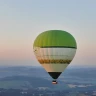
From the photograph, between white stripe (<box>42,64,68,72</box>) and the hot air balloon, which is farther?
white stripe (<box>42,64,68,72</box>)

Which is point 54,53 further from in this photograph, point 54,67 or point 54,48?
point 54,67

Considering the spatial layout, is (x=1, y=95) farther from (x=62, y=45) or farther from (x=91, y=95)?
(x=62, y=45)

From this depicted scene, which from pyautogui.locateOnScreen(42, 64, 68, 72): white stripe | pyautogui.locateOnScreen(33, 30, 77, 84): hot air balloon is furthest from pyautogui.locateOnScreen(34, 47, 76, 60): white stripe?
pyautogui.locateOnScreen(42, 64, 68, 72): white stripe

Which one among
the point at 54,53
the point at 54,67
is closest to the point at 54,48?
the point at 54,53

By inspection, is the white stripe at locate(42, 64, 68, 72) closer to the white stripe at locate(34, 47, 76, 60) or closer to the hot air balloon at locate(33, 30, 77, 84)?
the hot air balloon at locate(33, 30, 77, 84)

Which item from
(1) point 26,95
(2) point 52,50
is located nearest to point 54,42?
(2) point 52,50

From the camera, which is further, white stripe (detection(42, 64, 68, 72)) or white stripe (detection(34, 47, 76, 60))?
white stripe (detection(42, 64, 68, 72))

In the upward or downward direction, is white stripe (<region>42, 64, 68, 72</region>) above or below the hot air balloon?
below

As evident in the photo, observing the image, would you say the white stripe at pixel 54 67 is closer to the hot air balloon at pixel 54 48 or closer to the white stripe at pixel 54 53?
the hot air balloon at pixel 54 48
